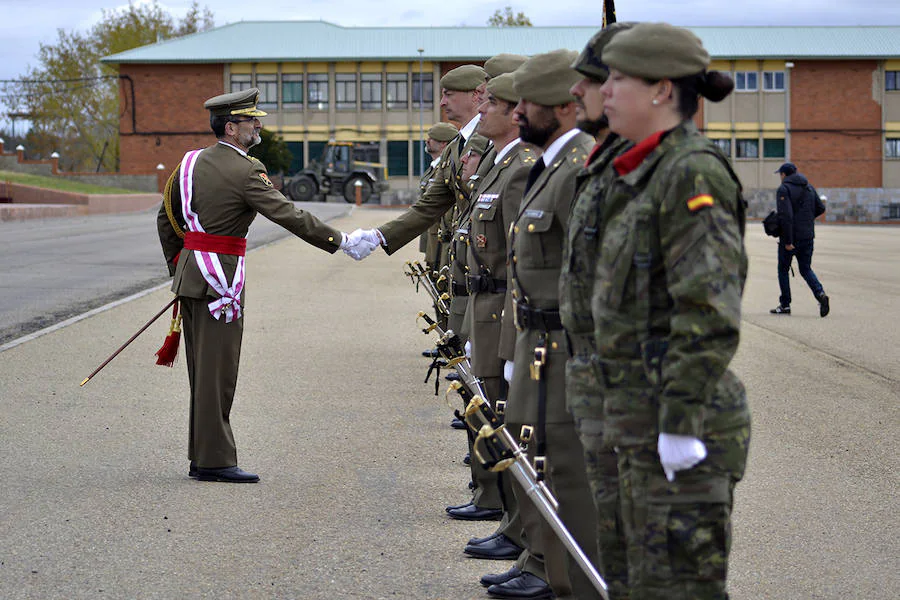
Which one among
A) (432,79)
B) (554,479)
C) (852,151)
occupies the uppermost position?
(432,79)

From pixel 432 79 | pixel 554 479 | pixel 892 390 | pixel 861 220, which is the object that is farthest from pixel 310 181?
pixel 554 479

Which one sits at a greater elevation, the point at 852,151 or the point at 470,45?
the point at 470,45

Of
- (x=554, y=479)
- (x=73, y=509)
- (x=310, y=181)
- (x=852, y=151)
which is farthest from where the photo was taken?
(x=852, y=151)

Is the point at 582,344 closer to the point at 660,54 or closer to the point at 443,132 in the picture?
the point at 660,54

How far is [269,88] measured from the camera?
7519 cm

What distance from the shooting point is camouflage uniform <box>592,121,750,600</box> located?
302 centimetres

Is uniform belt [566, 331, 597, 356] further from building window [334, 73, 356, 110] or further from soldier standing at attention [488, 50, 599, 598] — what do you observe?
building window [334, 73, 356, 110]

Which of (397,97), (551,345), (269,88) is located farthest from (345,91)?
(551,345)

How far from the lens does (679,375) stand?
3.02m

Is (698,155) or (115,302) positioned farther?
(115,302)

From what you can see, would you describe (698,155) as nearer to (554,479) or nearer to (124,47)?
(554,479)

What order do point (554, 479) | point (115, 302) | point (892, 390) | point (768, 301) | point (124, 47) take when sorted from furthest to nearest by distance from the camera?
point (124, 47), point (768, 301), point (115, 302), point (892, 390), point (554, 479)

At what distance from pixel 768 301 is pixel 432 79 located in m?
58.1

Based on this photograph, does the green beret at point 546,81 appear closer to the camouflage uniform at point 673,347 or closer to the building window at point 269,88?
the camouflage uniform at point 673,347
